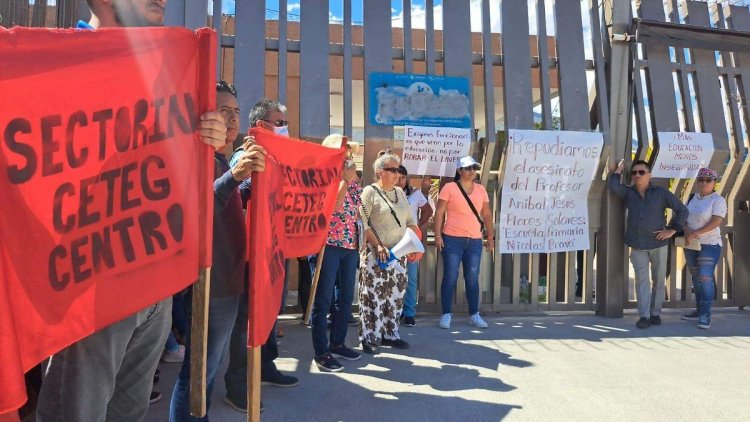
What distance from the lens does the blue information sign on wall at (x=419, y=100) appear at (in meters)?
5.86

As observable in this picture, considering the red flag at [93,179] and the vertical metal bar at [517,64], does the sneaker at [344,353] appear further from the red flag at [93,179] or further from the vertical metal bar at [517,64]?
the vertical metal bar at [517,64]

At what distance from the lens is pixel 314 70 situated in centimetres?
579

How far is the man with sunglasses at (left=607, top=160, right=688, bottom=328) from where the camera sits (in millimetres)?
6004

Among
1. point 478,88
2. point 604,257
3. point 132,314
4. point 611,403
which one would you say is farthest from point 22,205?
point 478,88

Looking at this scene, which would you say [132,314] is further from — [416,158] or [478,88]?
[478,88]

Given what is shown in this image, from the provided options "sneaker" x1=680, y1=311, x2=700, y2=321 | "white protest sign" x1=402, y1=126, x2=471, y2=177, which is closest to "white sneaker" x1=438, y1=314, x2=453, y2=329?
"white protest sign" x1=402, y1=126, x2=471, y2=177

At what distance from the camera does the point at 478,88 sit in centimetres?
1256

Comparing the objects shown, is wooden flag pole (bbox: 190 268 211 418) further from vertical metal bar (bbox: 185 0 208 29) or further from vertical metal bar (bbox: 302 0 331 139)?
vertical metal bar (bbox: 185 0 208 29)

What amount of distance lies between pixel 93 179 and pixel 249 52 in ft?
14.1

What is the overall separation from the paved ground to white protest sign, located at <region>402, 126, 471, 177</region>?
1723 mm

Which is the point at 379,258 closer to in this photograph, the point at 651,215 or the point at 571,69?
the point at 651,215

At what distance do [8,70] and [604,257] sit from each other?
627 centimetres

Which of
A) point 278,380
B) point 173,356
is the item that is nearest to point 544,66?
point 278,380

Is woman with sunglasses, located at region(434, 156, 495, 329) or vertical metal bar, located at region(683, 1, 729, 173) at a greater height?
vertical metal bar, located at region(683, 1, 729, 173)
